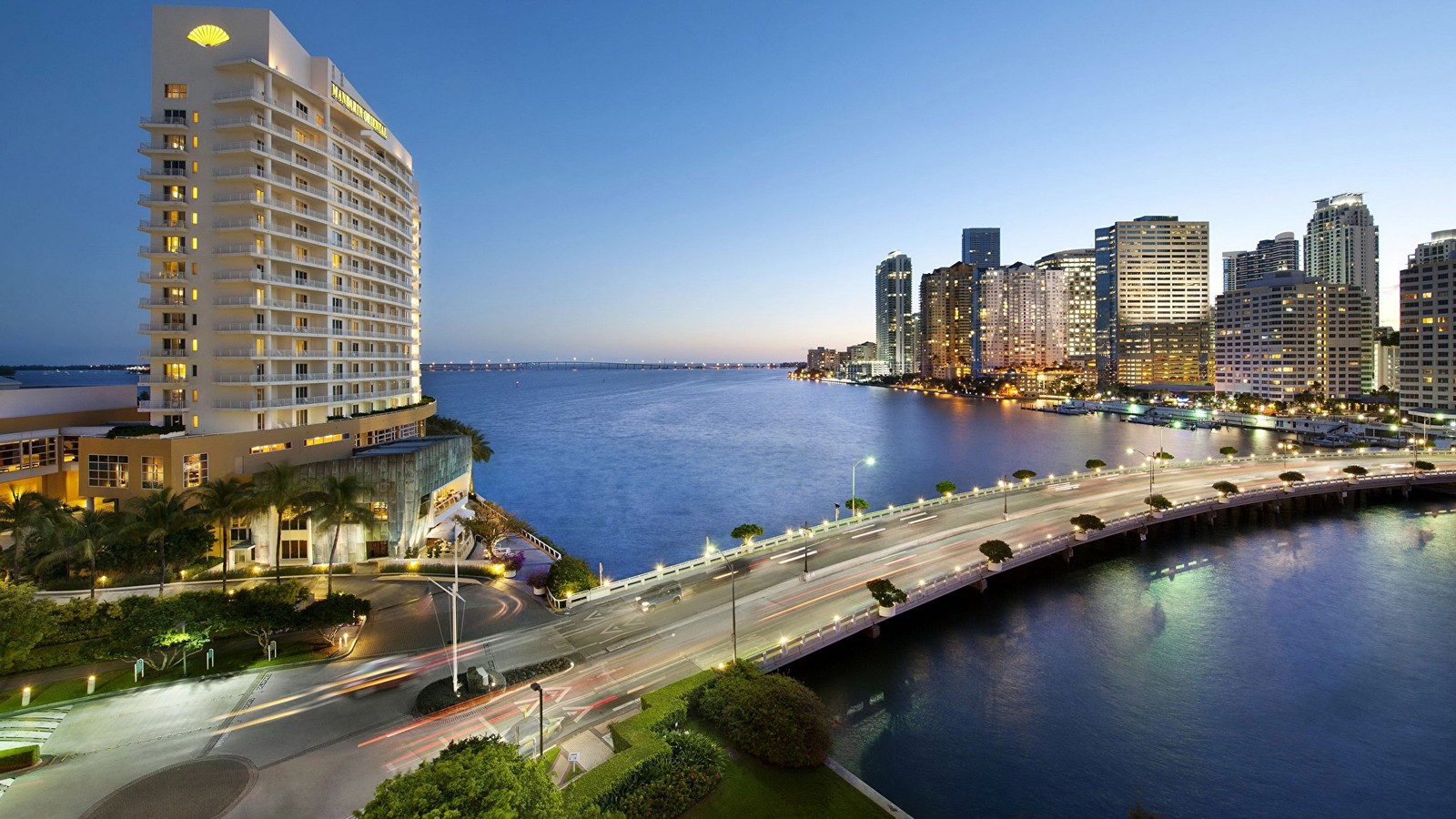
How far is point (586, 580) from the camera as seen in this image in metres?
44.5

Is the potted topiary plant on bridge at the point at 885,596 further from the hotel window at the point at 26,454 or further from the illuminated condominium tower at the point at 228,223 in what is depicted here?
the hotel window at the point at 26,454

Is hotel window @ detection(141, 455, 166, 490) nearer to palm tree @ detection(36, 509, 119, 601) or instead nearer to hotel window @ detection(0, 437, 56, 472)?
palm tree @ detection(36, 509, 119, 601)

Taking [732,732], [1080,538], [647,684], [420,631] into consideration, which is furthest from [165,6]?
[1080,538]

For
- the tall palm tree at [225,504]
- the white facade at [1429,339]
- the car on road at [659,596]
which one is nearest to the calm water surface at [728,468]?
the car on road at [659,596]

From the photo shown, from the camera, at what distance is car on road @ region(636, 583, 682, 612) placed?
43.8 meters

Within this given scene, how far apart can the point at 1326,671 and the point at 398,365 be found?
89175 millimetres

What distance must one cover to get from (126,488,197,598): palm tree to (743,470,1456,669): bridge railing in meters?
38.0

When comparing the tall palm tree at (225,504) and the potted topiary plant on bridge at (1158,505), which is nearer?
the tall palm tree at (225,504)

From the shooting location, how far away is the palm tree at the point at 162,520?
42441mm

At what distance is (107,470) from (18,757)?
1345 inches

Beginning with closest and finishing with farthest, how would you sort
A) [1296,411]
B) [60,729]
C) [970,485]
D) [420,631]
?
1. [60,729]
2. [420,631]
3. [970,485]
4. [1296,411]

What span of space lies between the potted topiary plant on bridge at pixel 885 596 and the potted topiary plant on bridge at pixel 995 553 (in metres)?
12.5

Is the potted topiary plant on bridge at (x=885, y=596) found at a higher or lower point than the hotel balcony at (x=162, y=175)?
lower

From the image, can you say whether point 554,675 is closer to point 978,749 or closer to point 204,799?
point 204,799
